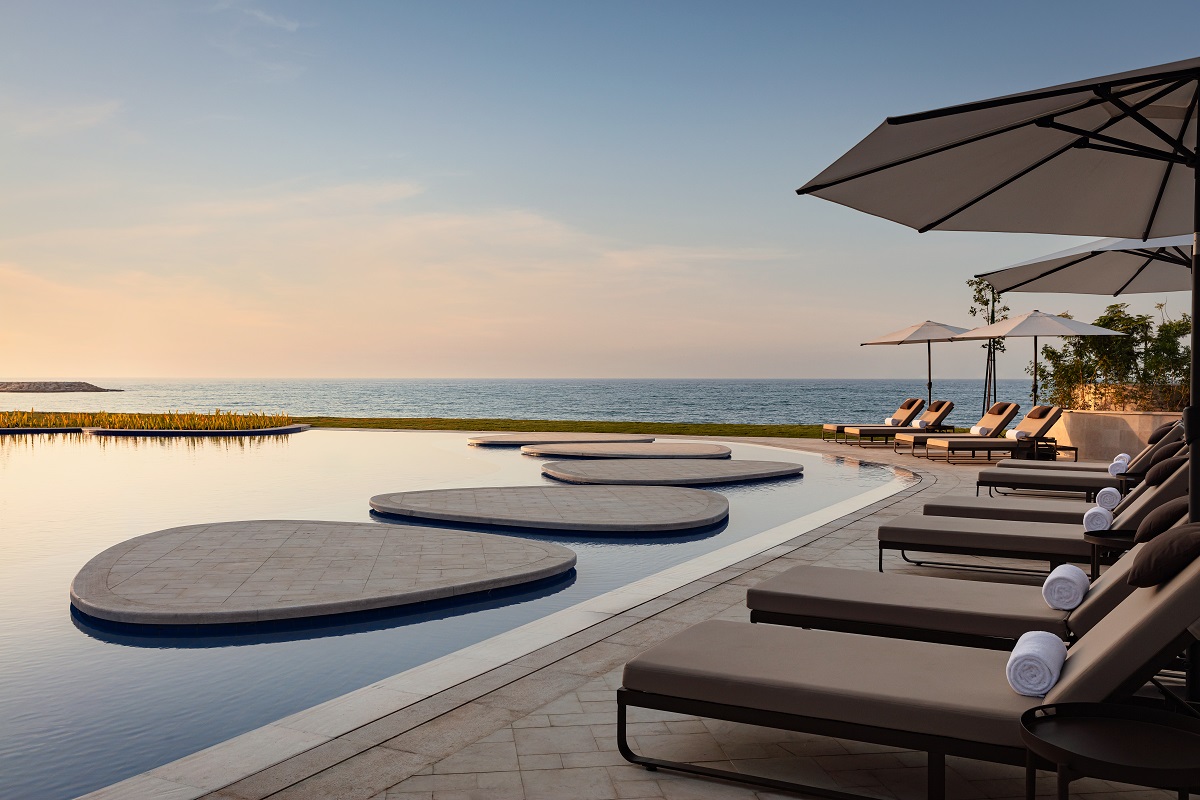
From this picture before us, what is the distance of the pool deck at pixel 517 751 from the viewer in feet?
9.31

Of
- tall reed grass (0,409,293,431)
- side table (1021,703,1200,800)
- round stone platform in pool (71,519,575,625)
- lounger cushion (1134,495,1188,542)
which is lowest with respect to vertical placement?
round stone platform in pool (71,519,575,625)

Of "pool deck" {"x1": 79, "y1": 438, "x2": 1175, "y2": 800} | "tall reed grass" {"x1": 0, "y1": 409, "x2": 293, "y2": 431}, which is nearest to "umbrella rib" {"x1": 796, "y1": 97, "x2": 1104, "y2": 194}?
"pool deck" {"x1": 79, "y1": 438, "x2": 1175, "y2": 800}

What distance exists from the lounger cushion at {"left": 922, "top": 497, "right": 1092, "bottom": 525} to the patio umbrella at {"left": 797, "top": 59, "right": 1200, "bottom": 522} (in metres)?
2.46

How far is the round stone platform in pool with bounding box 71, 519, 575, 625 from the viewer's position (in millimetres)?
5273

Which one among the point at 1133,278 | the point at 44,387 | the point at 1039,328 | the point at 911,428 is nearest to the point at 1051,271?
the point at 1133,278

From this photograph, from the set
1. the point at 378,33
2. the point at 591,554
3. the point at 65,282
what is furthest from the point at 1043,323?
the point at 65,282

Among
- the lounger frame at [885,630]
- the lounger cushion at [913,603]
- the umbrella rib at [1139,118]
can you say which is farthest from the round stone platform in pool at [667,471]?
the umbrella rib at [1139,118]

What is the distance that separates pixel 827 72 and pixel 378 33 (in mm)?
9804

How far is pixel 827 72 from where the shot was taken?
60.3 feet

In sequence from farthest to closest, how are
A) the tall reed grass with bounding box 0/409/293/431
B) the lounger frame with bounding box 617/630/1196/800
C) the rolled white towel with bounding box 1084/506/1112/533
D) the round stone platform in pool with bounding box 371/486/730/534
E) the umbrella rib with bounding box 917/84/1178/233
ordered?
the tall reed grass with bounding box 0/409/293/431 < the round stone platform in pool with bounding box 371/486/730/534 < the rolled white towel with bounding box 1084/506/1112/533 < the umbrella rib with bounding box 917/84/1178/233 < the lounger frame with bounding box 617/630/1196/800

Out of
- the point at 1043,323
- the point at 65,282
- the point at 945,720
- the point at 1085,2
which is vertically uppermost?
the point at 1085,2

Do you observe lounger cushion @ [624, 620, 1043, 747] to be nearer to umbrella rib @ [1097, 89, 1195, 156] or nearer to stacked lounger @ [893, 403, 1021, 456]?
umbrella rib @ [1097, 89, 1195, 156]

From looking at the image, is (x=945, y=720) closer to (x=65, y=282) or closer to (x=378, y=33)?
Result: (x=378, y=33)

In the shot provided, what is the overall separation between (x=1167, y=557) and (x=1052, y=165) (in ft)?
8.19
